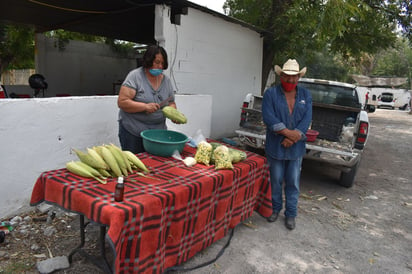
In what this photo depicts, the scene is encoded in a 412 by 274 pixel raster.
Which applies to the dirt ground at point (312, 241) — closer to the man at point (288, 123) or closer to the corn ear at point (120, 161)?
the man at point (288, 123)

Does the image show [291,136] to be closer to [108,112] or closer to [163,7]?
[108,112]

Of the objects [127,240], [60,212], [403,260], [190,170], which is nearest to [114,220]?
[127,240]

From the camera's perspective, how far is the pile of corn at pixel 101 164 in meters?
2.39

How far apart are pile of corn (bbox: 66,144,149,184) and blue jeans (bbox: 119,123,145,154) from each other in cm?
63

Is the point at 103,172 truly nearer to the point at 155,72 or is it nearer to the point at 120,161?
the point at 120,161

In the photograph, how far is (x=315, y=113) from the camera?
575cm

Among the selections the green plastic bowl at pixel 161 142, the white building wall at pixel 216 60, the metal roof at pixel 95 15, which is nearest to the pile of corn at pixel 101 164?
the green plastic bowl at pixel 161 142

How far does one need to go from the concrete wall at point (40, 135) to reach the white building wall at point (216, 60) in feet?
9.25

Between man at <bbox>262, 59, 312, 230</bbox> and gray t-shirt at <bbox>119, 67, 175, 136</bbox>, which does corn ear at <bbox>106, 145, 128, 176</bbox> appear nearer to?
gray t-shirt at <bbox>119, 67, 175, 136</bbox>

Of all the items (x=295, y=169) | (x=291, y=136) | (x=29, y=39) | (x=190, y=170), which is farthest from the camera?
(x=29, y=39)

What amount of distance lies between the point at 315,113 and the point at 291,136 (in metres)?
2.61

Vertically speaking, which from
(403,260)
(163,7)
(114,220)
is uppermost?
(163,7)

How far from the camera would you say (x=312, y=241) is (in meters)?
3.42

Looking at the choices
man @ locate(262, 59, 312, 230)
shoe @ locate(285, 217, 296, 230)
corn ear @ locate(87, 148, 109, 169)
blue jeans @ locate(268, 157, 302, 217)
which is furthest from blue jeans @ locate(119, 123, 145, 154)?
shoe @ locate(285, 217, 296, 230)
